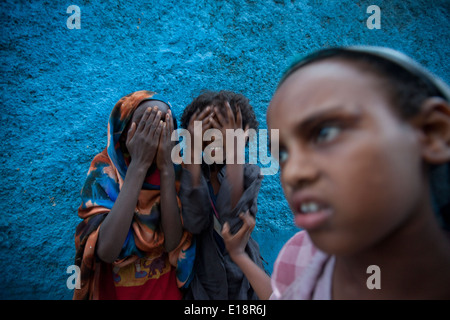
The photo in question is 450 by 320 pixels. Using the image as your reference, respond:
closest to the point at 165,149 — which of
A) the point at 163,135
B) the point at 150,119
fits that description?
the point at 163,135

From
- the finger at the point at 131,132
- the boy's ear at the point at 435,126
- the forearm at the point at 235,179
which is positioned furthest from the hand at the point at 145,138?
the boy's ear at the point at 435,126

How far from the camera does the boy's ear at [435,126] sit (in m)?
0.57

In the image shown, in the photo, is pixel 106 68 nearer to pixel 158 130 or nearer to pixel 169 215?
pixel 158 130

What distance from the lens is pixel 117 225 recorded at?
1.30 meters

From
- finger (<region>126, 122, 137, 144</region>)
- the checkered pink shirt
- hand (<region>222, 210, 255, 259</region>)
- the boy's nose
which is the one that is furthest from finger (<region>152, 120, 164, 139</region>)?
the boy's nose

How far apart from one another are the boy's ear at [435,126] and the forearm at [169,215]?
115 cm

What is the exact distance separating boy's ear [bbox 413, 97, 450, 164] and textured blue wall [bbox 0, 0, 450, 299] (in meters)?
1.95

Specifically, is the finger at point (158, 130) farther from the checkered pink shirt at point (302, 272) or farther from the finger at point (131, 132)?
the checkered pink shirt at point (302, 272)

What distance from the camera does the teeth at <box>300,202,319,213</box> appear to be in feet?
1.86

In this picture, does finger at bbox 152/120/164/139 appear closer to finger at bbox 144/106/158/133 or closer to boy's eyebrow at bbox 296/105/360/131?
finger at bbox 144/106/158/133

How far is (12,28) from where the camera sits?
2.24 metres

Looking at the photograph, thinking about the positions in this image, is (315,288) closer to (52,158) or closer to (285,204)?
(285,204)

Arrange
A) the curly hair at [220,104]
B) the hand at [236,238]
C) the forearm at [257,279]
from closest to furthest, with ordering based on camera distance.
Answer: the forearm at [257,279] → the hand at [236,238] → the curly hair at [220,104]

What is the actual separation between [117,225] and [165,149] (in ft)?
1.49
